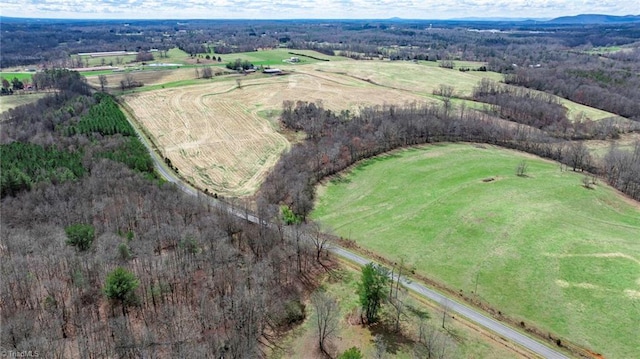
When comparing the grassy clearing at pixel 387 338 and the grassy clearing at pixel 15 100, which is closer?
the grassy clearing at pixel 387 338

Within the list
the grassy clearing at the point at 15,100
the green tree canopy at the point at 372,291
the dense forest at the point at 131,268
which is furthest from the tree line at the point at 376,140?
the grassy clearing at the point at 15,100

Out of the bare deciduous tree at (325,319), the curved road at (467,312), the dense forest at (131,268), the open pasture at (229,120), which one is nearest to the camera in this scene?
the dense forest at (131,268)

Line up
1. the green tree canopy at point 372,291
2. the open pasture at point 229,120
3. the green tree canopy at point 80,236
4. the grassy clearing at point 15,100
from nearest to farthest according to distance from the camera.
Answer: the green tree canopy at point 372,291, the green tree canopy at point 80,236, the open pasture at point 229,120, the grassy clearing at point 15,100

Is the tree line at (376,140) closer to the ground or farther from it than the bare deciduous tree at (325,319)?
farther from it

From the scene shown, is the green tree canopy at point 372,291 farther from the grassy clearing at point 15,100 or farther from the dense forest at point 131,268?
the grassy clearing at point 15,100

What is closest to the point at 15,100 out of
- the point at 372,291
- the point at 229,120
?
the point at 229,120

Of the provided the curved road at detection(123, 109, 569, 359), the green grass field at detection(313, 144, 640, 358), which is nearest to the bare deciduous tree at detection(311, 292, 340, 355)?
the curved road at detection(123, 109, 569, 359)
